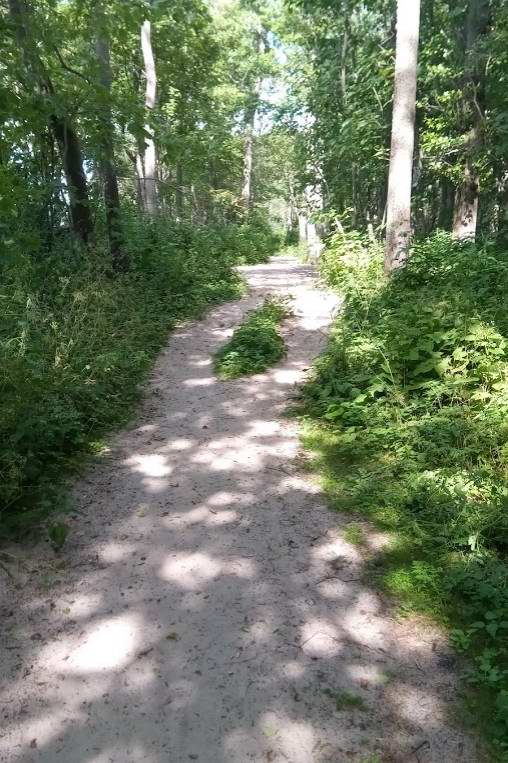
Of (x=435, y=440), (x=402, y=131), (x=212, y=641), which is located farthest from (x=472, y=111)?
(x=212, y=641)

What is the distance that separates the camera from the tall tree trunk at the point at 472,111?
11.9 m

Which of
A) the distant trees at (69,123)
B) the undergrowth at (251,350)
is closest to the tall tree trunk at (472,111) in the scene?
the undergrowth at (251,350)

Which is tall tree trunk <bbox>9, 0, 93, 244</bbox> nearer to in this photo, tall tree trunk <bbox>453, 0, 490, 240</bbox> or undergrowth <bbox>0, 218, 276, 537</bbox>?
undergrowth <bbox>0, 218, 276, 537</bbox>

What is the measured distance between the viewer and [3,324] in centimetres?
586

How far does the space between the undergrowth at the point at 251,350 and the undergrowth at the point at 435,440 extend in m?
0.99

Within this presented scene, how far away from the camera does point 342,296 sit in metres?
11.0

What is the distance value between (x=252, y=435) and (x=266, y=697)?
10.9 ft

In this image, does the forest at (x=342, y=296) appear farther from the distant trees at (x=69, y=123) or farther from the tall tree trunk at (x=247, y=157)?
the tall tree trunk at (x=247, y=157)

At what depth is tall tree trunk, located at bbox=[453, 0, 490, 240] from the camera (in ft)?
38.9

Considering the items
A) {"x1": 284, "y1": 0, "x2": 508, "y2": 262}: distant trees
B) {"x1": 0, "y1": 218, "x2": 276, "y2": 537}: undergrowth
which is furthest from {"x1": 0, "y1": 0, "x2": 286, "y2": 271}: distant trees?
{"x1": 284, "y1": 0, "x2": 508, "y2": 262}: distant trees

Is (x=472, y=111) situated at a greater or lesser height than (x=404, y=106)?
greater

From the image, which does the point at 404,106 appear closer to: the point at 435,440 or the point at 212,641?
the point at 435,440

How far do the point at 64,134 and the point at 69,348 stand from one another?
5.21 metres

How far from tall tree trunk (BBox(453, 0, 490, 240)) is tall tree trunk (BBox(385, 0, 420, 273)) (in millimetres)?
2622
